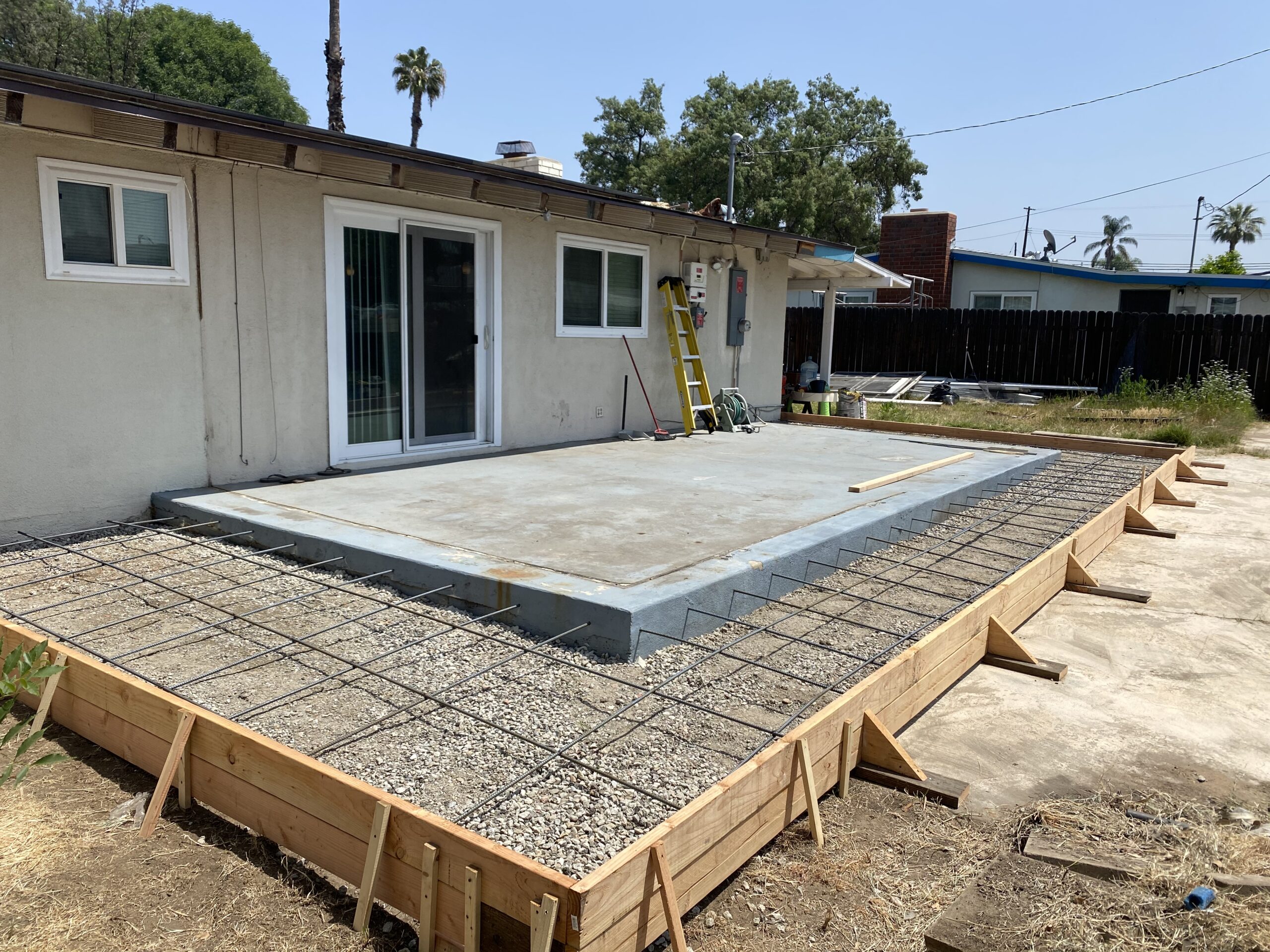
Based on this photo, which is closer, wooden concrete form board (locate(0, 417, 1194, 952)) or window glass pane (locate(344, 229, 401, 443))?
wooden concrete form board (locate(0, 417, 1194, 952))

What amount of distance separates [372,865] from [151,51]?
42.2 metres

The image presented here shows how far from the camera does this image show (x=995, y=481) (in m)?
8.61

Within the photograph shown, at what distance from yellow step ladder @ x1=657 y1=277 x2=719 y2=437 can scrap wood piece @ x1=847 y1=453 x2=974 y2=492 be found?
9.82 ft

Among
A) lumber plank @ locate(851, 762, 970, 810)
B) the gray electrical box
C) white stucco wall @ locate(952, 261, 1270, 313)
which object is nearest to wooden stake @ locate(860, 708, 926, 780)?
lumber plank @ locate(851, 762, 970, 810)

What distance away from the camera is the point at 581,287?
9.90 metres

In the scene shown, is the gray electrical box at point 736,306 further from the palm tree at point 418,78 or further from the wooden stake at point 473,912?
the palm tree at point 418,78

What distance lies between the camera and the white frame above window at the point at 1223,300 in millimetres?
21031

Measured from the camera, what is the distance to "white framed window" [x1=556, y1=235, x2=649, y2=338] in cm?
962

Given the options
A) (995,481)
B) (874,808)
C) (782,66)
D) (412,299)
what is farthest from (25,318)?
(782,66)

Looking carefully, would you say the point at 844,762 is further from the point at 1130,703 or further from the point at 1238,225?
the point at 1238,225

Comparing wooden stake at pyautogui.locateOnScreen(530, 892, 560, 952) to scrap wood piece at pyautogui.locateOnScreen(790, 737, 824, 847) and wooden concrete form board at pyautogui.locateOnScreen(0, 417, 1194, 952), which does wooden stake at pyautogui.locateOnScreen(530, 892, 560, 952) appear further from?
scrap wood piece at pyautogui.locateOnScreen(790, 737, 824, 847)

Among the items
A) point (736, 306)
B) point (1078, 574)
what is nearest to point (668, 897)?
Result: point (1078, 574)

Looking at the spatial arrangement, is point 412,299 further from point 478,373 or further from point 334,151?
point 334,151

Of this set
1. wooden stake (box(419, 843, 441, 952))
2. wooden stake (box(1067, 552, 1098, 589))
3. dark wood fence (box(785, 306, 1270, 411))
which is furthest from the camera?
dark wood fence (box(785, 306, 1270, 411))
